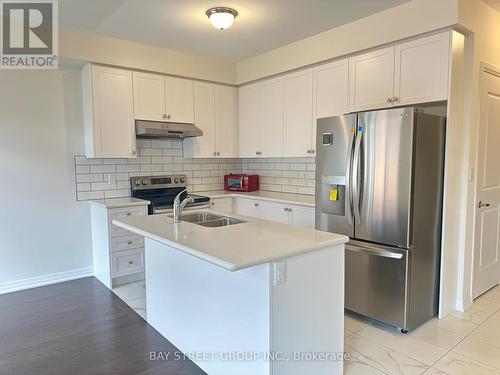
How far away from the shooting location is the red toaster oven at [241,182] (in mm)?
4750

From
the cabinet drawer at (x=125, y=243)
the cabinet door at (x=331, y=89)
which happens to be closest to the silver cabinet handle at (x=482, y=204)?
the cabinet door at (x=331, y=89)

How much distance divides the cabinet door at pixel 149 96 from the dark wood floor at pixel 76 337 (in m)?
1.97

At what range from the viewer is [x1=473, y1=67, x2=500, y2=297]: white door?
3115 mm

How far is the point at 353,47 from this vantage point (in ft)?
Answer: 10.8

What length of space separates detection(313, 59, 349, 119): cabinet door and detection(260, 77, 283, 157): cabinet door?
57 cm

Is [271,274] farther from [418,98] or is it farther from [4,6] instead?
[4,6]

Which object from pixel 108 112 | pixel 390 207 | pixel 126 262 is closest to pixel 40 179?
pixel 108 112

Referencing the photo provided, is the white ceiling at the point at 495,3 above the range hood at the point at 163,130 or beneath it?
above

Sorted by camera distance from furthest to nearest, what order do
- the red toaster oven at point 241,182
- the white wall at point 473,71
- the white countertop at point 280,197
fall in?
1. the red toaster oven at point 241,182
2. the white countertop at point 280,197
3. the white wall at point 473,71

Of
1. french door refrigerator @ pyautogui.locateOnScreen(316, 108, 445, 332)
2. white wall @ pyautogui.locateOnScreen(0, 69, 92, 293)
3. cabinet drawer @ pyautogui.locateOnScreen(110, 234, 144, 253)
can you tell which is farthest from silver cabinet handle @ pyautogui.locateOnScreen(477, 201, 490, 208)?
white wall @ pyautogui.locateOnScreen(0, 69, 92, 293)

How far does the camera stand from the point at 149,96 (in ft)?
13.2

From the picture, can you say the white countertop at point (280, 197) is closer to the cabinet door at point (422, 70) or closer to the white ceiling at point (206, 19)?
the cabinet door at point (422, 70)

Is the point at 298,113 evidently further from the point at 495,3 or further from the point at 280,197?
the point at 495,3

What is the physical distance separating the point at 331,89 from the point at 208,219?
6.34 ft
